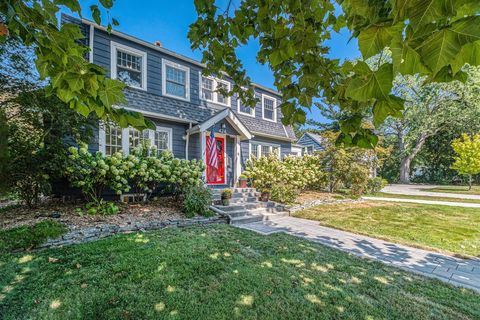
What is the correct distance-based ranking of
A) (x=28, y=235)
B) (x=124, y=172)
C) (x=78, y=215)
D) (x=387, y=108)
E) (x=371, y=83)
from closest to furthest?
(x=371, y=83) → (x=387, y=108) → (x=28, y=235) → (x=78, y=215) → (x=124, y=172)

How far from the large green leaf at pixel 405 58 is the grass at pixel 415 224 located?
577cm

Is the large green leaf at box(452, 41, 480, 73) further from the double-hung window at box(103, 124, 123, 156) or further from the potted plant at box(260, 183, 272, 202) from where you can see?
the potted plant at box(260, 183, 272, 202)

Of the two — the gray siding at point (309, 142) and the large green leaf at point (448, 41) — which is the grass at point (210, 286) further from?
the gray siding at point (309, 142)

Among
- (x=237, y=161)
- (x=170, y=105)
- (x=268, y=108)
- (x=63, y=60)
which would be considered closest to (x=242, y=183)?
(x=237, y=161)

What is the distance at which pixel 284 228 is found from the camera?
21.4 ft

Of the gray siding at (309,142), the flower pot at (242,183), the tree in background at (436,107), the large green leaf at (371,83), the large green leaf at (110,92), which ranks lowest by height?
the flower pot at (242,183)

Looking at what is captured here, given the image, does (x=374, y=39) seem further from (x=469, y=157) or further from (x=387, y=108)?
(x=469, y=157)

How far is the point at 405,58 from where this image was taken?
0.87 m

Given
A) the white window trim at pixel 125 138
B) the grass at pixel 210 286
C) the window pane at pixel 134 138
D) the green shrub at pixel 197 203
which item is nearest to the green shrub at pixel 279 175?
the green shrub at pixel 197 203

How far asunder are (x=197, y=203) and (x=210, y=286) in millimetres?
3890

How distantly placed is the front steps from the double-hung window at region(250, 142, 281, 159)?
8.03 feet

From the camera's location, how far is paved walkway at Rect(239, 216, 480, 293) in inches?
149

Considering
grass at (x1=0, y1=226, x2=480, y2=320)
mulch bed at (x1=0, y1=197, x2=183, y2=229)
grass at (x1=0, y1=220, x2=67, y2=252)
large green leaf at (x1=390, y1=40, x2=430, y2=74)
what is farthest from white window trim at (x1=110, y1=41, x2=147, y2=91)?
large green leaf at (x1=390, y1=40, x2=430, y2=74)

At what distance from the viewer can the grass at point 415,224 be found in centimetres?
534
